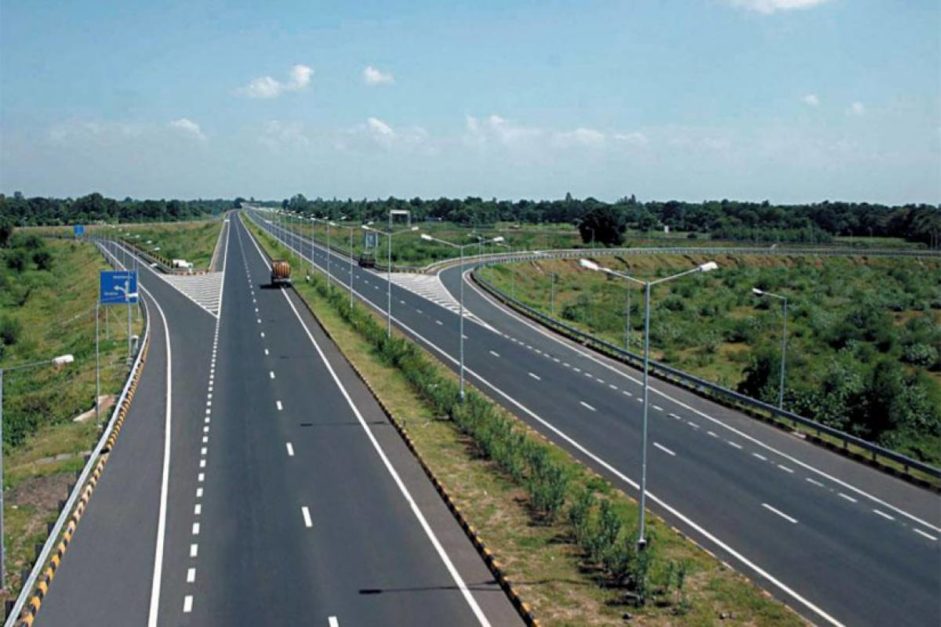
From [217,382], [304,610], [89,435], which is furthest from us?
[217,382]

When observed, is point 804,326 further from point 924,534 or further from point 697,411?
point 924,534

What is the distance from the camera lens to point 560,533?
83.8 ft

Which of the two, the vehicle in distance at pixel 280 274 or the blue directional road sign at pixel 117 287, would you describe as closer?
the blue directional road sign at pixel 117 287

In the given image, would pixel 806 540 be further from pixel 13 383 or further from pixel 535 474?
pixel 13 383

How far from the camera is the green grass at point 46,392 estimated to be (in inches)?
1107

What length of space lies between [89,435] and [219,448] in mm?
6507

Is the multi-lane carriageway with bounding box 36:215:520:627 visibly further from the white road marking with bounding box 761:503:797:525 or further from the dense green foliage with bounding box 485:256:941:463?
the dense green foliage with bounding box 485:256:941:463

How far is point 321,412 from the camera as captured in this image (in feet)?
131

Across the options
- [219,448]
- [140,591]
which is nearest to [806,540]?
[140,591]

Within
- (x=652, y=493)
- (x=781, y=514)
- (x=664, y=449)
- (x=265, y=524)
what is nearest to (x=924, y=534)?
(x=781, y=514)

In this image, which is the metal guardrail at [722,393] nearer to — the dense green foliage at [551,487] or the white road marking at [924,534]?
the white road marking at [924,534]

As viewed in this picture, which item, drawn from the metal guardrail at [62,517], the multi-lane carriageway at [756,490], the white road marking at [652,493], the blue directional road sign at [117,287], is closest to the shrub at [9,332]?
the blue directional road sign at [117,287]

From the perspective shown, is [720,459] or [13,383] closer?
[720,459]

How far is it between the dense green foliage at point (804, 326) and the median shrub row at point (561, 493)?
17.1 metres
